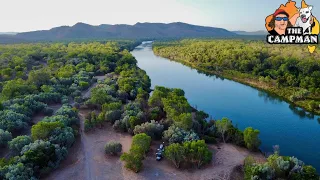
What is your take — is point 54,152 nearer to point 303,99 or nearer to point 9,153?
point 9,153

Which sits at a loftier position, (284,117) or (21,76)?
(21,76)

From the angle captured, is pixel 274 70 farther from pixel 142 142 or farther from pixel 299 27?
pixel 142 142

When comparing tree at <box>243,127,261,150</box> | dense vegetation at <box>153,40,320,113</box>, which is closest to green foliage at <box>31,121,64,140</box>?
tree at <box>243,127,261,150</box>

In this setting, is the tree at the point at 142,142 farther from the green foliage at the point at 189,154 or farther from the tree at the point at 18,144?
the tree at the point at 18,144

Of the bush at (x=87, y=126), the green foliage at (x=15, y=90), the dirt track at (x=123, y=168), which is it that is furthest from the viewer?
the green foliage at (x=15, y=90)

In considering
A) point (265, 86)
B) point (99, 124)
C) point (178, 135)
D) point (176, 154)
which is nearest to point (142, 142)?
point (176, 154)

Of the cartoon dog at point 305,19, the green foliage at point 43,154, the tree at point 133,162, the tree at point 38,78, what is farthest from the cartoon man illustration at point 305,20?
the tree at point 38,78

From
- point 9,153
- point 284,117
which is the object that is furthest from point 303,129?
point 9,153
